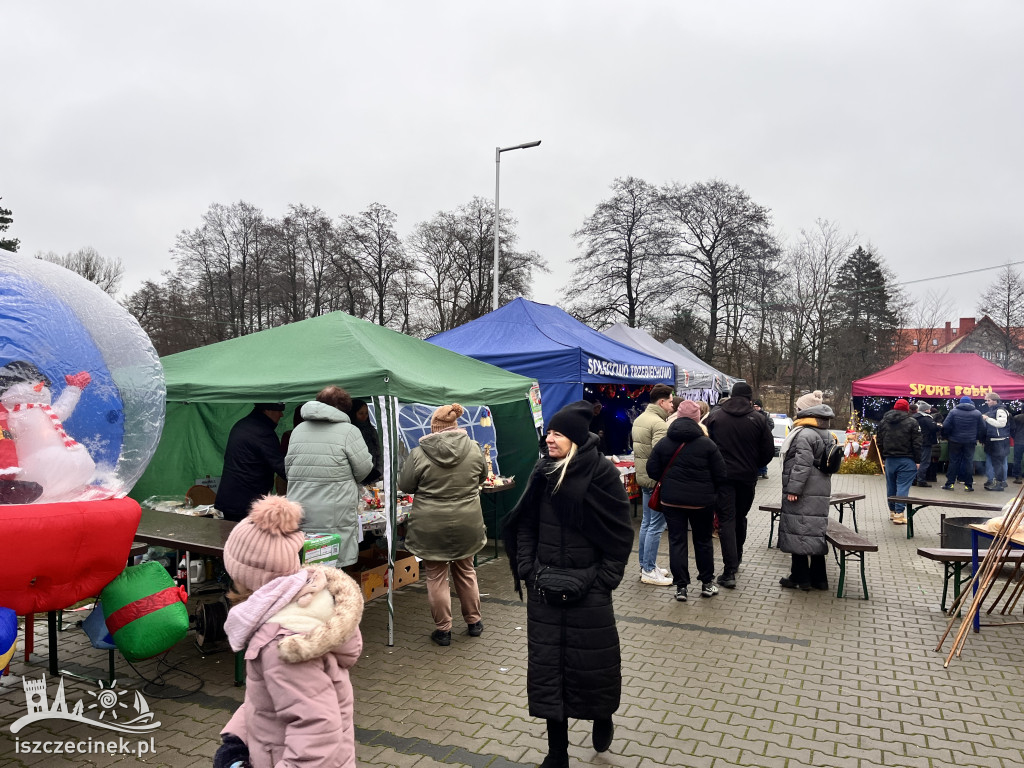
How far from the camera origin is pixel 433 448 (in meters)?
5.07

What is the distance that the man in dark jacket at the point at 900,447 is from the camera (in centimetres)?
992

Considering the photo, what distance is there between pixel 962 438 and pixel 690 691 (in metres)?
12.1

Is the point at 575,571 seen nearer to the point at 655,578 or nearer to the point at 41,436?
the point at 41,436

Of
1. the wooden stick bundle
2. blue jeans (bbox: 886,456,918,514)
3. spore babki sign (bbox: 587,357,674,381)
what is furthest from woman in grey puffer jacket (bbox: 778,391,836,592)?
blue jeans (bbox: 886,456,918,514)

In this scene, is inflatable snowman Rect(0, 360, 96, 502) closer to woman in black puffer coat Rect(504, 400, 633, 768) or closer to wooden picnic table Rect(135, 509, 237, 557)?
wooden picnic table Rect(135, 509, 237, 557)

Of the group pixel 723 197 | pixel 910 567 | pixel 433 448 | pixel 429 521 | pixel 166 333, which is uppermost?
pixel 723 197

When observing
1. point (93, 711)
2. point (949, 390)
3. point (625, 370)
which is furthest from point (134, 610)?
point (949, 390)

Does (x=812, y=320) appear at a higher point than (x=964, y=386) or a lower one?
higher

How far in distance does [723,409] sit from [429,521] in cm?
333

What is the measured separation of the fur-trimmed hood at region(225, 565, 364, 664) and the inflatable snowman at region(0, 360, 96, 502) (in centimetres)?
173

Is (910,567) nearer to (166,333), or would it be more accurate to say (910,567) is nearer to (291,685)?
(291,685)

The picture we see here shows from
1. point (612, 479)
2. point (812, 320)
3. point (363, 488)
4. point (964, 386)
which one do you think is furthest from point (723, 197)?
point (612, 479)

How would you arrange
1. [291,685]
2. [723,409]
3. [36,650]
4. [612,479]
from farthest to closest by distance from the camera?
[723,409] < [36,650] < [612,479] < [291,685]

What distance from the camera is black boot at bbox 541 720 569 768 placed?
126 inches
